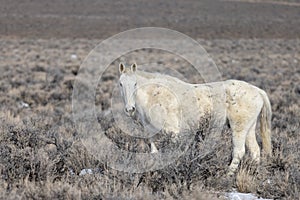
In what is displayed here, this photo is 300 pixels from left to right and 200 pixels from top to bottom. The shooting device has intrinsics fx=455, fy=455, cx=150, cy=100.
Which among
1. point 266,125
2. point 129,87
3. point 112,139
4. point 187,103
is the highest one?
point 129,87

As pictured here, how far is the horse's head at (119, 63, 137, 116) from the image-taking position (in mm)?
5973

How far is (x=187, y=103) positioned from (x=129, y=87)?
0.83 metres

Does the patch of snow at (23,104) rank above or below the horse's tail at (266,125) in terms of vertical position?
Result: below

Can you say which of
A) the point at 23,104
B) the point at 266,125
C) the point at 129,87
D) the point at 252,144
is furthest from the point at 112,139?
the point at 23,104

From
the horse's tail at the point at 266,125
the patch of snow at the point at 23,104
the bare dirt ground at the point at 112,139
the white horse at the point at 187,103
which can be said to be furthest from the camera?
the patch of snow at the point at 23,104

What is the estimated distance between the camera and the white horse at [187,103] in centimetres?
609

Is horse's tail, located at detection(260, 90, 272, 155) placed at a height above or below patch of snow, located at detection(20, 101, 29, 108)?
above

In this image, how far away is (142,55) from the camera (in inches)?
1131

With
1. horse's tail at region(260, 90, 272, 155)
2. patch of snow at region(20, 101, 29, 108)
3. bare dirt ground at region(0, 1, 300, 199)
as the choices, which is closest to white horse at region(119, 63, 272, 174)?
horse's tail at region(260, 90, 272, 155)

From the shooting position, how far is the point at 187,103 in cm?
621

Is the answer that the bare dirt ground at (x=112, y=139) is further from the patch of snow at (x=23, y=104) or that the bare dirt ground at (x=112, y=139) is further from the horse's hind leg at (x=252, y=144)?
the horse's hind leg at (x=252, y=144)

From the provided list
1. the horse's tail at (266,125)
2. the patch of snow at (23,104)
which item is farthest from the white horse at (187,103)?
the patch of snow at (23,104)

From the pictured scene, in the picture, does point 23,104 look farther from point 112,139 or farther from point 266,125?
point 266,125

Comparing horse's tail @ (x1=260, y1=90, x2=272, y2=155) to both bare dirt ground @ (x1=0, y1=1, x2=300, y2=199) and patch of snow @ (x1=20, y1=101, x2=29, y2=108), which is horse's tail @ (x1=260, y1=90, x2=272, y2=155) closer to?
bare dirt ground @ (x1=0, y1=1, x2=300, y2=199)
